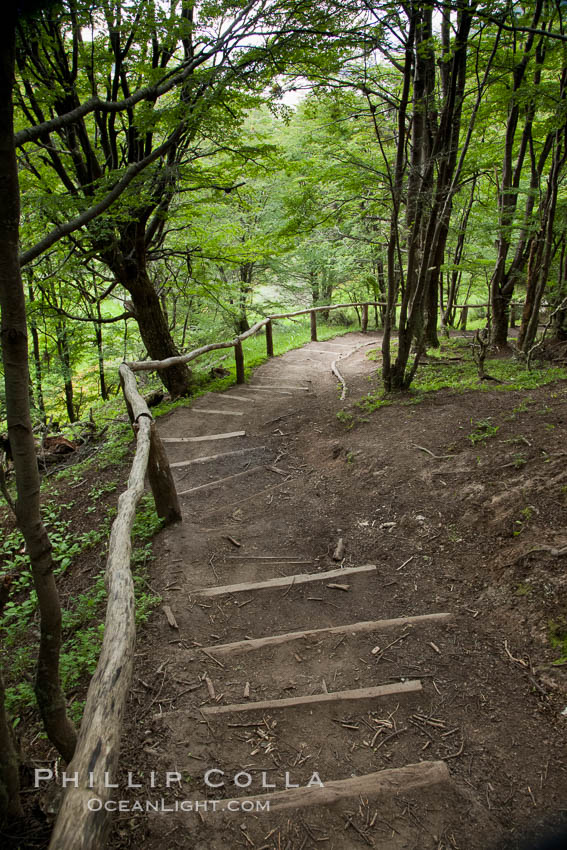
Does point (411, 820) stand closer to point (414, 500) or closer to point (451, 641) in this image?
point (451, 641)

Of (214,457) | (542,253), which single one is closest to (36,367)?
(214,457)

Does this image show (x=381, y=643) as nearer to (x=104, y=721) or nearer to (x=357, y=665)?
(x=357, y=665)

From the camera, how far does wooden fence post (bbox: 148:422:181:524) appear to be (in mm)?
4207

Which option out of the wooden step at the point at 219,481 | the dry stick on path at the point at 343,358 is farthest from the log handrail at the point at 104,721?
the dry stick on path at the point at 343,358

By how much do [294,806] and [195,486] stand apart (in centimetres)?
372

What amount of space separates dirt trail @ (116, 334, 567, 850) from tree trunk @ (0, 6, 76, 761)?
56 centimetres

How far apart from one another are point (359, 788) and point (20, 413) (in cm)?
220

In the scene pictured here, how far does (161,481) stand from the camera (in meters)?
4.28

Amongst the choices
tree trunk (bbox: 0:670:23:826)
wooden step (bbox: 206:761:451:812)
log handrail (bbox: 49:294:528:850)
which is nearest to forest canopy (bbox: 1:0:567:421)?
log handrail (bbox: 49:294:528:850)

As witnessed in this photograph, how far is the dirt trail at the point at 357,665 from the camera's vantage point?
6.43 ft

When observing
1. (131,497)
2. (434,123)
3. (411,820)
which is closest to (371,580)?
(411,820)

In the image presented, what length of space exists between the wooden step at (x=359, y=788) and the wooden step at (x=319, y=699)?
418 mm

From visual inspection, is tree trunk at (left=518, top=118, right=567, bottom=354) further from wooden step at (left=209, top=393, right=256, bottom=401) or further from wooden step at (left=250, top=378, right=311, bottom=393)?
wooden step at (left=209, top=393, right=256, bottom=401)

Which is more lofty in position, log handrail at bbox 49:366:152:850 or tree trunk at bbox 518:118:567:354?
tree trunk at bbox 518:118:567:354
